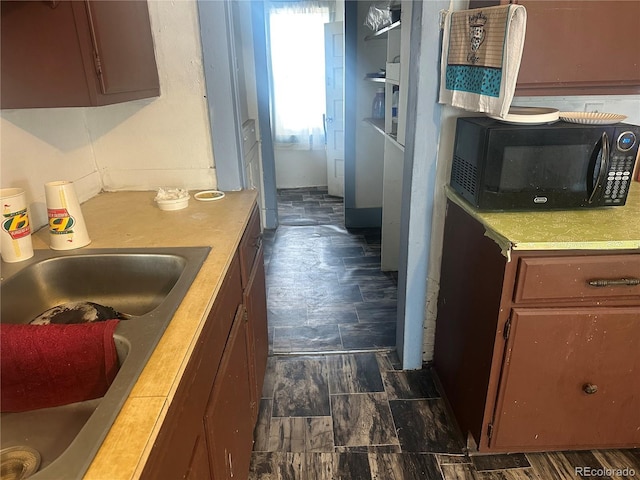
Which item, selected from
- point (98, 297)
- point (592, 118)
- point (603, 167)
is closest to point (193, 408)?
point (98, 297)

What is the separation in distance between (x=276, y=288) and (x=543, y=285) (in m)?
1.99

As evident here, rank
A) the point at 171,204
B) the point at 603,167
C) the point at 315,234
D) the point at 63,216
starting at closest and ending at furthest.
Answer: the point at 63,216, the point at 603,167, the point at 171,204, the point at 315,234

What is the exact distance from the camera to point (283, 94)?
17.5 ft

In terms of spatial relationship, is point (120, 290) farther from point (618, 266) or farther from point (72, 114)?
point (618, 266)

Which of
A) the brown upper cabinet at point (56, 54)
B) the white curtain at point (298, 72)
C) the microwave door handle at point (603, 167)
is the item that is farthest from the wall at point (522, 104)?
the white curtain at point (298, 72)

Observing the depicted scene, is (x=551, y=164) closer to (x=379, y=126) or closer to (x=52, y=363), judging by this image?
(x=52, y=363)

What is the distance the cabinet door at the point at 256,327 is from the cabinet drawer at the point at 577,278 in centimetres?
93

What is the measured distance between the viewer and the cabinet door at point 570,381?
147cm

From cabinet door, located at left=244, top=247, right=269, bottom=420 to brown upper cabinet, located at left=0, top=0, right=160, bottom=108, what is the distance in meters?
0.81

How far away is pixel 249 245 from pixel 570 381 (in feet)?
4.11

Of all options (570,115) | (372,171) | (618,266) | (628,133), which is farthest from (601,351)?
(372,171)

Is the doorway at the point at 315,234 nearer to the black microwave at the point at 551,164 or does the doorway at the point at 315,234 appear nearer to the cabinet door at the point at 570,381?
the cabinet door at the point at 570,381

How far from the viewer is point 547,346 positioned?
4.94 feet

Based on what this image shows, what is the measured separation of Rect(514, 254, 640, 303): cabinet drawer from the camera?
1.39m
